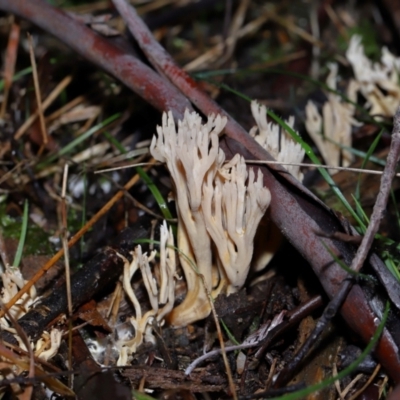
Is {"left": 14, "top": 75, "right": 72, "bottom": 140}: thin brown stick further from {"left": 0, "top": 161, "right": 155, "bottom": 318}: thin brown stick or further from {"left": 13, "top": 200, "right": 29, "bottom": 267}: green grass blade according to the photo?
{"left": 0, "top": 161, "right": 155, "bottom": 318}: thin brown stick

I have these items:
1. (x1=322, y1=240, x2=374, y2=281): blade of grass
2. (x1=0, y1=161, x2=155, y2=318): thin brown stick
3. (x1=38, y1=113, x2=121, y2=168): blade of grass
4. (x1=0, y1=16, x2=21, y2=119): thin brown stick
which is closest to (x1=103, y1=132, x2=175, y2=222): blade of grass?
(x1=0, y1=161, x2=155, y2=318): thin brown stick

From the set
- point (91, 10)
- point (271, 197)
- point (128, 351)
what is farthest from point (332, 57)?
point (128, 351)

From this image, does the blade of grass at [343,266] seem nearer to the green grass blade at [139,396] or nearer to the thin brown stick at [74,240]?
the green grass blade at [139,396]

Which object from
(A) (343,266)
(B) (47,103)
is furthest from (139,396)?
(B) (47,103)

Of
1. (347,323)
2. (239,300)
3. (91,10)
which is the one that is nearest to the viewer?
(347,323)

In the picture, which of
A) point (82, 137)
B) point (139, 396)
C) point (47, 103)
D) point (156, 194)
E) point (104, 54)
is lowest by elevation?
point (139, 396)

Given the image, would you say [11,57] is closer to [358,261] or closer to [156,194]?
[156,194]

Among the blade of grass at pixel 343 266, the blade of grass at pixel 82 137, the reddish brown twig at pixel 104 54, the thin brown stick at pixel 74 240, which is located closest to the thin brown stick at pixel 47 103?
the blade of grass at pixel 82 137

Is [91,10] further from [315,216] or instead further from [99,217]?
[315,216]
